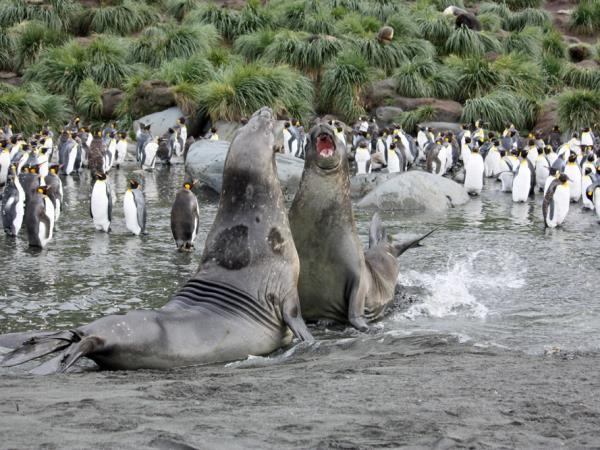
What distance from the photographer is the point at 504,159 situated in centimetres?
1805

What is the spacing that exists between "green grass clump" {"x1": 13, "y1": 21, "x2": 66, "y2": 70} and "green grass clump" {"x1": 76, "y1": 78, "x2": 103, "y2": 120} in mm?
4015

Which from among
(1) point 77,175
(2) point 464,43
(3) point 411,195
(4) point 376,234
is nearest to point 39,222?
(4) point 376,234

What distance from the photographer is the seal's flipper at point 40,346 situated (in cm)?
505

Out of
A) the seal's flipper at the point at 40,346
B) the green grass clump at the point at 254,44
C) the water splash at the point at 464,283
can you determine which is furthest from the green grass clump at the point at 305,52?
the seal's flipper at the point at 40,346

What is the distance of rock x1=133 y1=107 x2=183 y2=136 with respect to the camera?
2247cm

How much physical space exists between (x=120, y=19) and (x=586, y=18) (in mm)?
15956

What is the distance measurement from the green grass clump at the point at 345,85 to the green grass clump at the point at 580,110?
5097 millimetres

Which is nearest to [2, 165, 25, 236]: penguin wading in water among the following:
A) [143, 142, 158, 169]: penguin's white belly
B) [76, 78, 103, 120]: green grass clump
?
[143, 142, 158, 169]: penguin's white belly

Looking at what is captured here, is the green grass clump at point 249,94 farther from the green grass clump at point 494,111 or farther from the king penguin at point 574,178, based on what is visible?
the king penguin at point 574,178

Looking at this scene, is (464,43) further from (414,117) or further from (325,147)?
(325,147)

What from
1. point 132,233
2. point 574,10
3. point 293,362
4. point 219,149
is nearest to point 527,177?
point 219,149

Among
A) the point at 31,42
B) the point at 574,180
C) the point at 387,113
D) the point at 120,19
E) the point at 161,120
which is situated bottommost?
the point at 574,180

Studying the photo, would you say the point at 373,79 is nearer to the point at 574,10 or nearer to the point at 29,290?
the point at 574,10

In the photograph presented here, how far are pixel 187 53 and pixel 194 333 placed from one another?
21.8m
